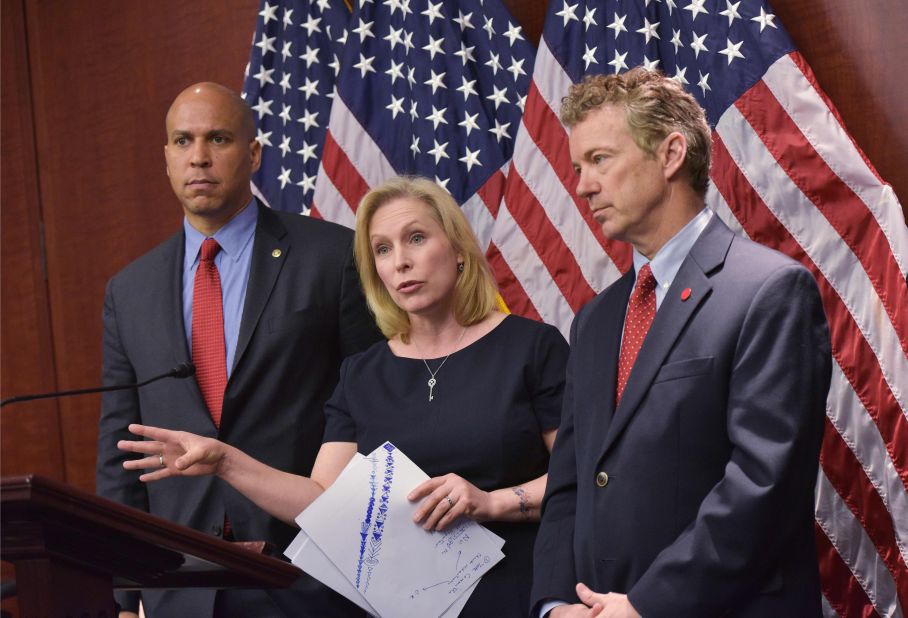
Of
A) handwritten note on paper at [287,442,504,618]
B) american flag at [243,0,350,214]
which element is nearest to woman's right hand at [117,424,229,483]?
handwritten note on paper at [287,442,504,618]

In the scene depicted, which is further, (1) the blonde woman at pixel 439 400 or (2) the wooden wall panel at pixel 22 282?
(2) the wooden wall panel at pixel 22 282

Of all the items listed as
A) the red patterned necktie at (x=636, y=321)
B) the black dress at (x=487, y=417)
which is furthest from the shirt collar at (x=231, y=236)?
the red patterned necktie at (x=636, y=321)

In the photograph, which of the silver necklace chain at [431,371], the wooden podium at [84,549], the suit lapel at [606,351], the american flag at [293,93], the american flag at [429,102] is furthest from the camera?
the american flag at [293,93]

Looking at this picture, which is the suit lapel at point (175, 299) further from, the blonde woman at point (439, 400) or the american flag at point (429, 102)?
the american flag at point (429, 102)

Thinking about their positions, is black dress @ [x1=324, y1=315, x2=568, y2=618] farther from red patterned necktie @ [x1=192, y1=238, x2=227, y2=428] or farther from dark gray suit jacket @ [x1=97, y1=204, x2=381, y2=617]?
red patterned necktie @ [x1=192, y1=238, x2=227, y2=428]

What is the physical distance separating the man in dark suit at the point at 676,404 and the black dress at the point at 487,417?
20 centimetres

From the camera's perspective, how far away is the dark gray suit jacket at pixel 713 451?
1.82 meters

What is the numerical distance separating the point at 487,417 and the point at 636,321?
455mm

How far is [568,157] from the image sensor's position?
3.38 metres

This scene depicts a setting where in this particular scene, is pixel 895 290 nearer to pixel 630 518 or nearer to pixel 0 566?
pixel 630 518

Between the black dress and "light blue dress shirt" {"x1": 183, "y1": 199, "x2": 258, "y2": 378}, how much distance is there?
49 centimetres

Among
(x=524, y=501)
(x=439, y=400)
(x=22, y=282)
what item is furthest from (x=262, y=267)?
(x=22, y=282)

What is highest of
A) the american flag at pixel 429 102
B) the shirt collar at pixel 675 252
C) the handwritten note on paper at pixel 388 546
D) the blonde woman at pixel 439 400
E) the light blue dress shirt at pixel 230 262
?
the american flag at pixel 429 102

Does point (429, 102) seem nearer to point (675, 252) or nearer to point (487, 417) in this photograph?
point (487, 417)
